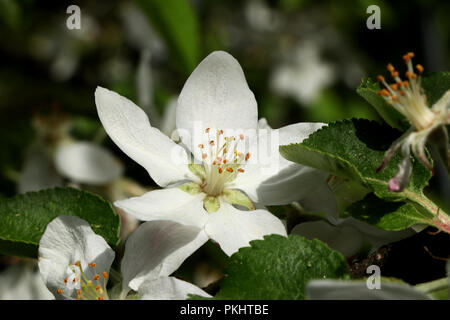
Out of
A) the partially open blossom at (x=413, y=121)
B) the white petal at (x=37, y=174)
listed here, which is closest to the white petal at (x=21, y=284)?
the white petal at (x=37, y=174)

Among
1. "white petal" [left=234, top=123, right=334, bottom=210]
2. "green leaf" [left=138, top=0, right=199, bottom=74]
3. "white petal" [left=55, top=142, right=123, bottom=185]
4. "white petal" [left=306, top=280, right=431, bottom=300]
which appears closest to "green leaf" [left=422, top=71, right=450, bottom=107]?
"white petal" [left=234, top=123, right=334, bottom=210]

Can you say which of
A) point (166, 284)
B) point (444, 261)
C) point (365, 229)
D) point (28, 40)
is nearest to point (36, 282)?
point (166, 284)

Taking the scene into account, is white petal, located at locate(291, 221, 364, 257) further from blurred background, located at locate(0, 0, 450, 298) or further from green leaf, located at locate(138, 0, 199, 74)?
green leaf, located at locate(138, 0, 199, 74)

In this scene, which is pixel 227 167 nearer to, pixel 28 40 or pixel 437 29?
pixel 28 40

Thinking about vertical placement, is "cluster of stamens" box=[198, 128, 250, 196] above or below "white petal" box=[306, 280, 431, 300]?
above

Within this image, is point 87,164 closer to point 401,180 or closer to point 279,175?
point 279,175

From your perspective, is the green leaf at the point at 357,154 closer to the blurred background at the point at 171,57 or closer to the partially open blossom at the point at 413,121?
the partially open blossom at the point at 413,121
